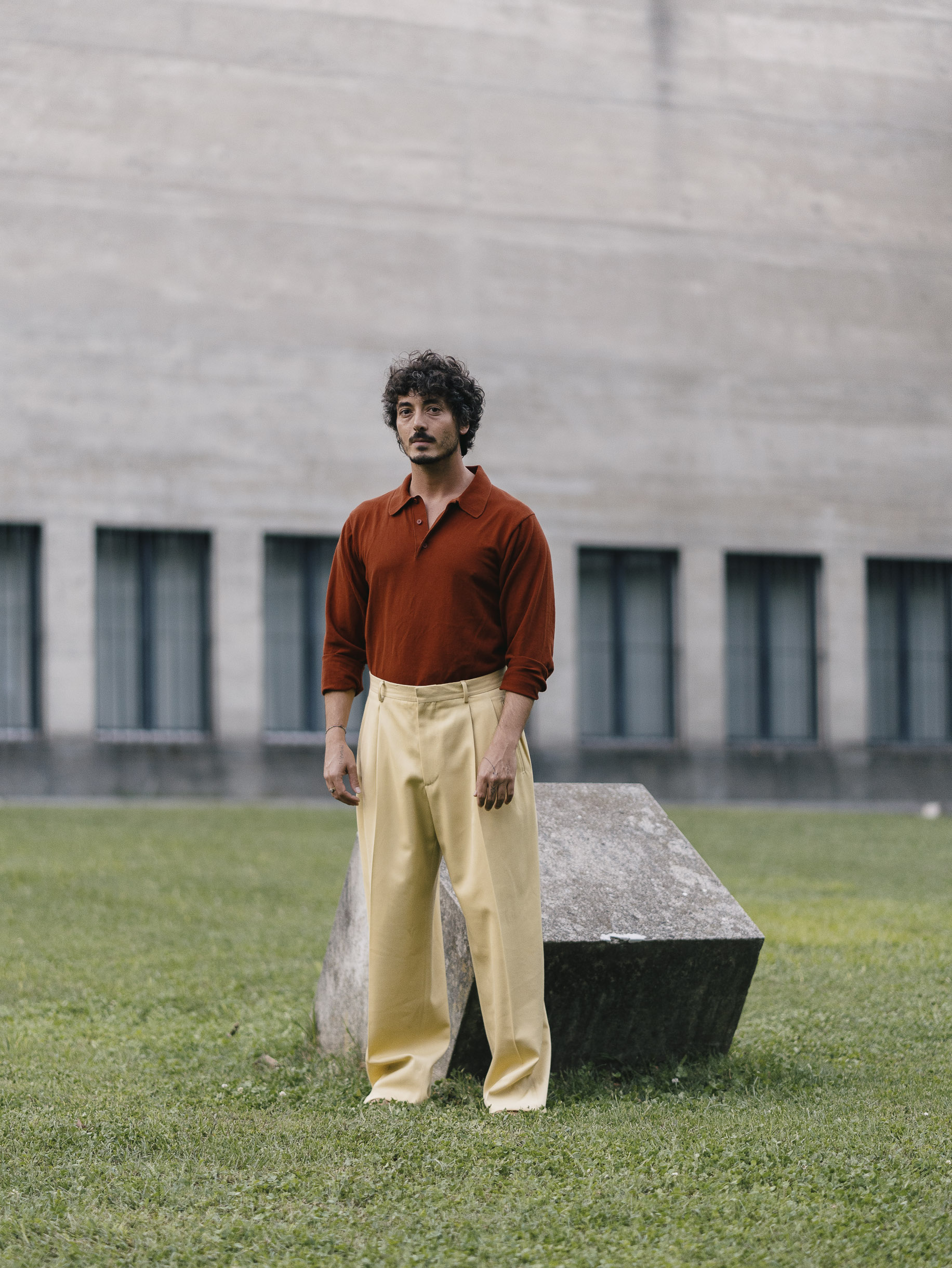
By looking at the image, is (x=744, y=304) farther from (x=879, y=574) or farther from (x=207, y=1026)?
(x=207, y=1026)

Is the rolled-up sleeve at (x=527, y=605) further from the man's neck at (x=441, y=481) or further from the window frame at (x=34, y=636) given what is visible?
the window frame at (x=34, y=636)

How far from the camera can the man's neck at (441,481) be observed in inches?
195

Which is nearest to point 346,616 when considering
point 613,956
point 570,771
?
point 613,956

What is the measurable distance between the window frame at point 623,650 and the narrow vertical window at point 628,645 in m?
0.01

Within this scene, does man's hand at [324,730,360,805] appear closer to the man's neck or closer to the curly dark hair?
the man's neck

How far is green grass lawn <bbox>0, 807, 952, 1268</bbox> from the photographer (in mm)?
3717

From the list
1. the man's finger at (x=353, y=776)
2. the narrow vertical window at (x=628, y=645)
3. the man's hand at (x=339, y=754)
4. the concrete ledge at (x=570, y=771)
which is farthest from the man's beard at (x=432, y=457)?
the narrow vertical window at (x=628, y=645)

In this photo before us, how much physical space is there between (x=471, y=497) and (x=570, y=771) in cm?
1983

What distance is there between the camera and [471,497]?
4945 mm

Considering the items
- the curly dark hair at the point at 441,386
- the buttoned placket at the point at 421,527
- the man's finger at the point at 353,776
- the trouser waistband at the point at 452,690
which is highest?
the curly dark hair at the point at 441,386

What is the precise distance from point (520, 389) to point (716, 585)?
4.62 meters

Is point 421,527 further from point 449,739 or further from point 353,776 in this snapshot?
point 353,776

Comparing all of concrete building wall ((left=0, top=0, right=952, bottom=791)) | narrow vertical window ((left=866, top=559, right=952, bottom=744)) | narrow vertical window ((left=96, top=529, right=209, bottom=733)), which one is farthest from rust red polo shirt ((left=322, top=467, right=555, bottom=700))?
narrow vertical window ((left=866, top=559, right=952, bottom=744))

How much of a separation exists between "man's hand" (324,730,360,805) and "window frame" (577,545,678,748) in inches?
797
